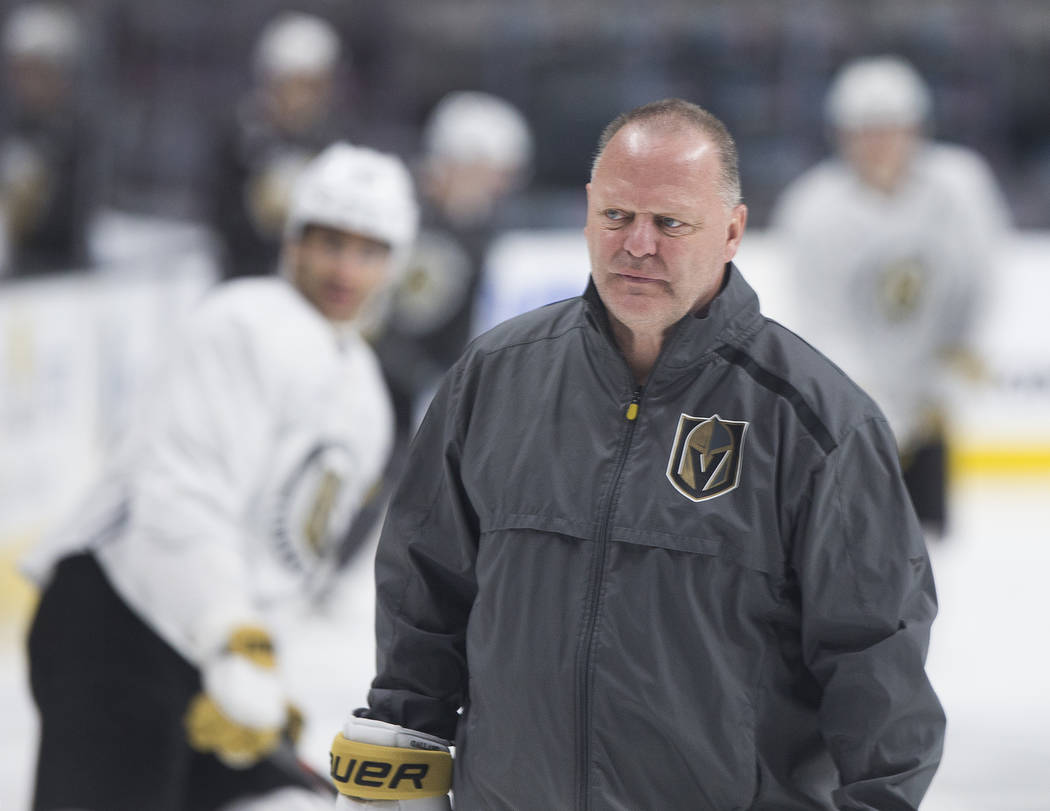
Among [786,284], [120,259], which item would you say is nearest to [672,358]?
[786,284]

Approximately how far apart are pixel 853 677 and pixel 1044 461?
18.1 ft

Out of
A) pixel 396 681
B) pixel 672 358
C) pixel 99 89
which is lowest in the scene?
pixel 396 681

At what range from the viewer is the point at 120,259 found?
5.61 m

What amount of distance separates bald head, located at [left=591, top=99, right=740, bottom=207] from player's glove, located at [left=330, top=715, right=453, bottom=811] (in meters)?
0.58

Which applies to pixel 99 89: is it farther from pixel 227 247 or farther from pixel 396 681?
pixel 396 681

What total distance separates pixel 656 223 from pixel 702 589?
322 millimetres

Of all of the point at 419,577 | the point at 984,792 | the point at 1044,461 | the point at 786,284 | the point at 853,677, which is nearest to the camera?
the point at 853,677

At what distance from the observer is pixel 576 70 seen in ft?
26.6

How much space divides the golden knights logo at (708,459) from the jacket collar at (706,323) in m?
0.06

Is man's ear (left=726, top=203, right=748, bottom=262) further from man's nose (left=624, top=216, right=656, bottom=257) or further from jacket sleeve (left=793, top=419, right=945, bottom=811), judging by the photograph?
jacket sleeve (left=793, top=419, right=945, bottom=811)

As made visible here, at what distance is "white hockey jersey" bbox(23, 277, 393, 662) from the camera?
2.11 metres

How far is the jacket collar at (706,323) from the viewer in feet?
4.53

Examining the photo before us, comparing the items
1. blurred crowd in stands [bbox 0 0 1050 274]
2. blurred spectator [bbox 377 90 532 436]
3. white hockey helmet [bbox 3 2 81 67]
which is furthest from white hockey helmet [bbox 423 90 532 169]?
blurred crowd in stands [bbox 0 0 1050 274]

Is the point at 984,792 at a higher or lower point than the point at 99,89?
lower
